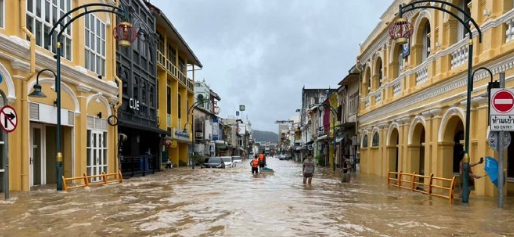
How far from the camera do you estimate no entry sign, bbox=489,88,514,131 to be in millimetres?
10289

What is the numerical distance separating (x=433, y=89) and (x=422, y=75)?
195cm

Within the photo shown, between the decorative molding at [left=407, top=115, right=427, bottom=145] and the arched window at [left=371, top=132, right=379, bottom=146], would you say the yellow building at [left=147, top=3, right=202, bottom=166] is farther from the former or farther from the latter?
the decorative molding at [left=407, top=115, right=427, bottom=145]

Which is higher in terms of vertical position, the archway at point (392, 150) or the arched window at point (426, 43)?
the arched window at point (426, 43)

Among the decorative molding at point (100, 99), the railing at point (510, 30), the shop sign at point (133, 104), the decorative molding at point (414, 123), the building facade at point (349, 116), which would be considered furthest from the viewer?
the building facade at point (349, 116)

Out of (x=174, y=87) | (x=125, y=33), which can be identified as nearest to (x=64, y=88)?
(x=125, y=33)

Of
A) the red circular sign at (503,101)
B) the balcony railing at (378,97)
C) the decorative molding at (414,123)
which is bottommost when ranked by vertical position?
the decorative molding at (414,123)

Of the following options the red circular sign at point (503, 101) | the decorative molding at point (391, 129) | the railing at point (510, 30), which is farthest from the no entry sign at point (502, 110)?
the decorative molding at point (391, 129)

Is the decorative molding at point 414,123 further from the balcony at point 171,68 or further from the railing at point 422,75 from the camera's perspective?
the balcony at point 171,68

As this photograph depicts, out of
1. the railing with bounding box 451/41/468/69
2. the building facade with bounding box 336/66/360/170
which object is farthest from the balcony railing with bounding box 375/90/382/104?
the railing with bounding box 451/41/468/69

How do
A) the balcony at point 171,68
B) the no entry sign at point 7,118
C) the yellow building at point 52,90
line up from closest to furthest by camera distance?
1. the no entry sign at point 7,118
2. the yellow building at point 52,90
3. the balcony at point 171,68

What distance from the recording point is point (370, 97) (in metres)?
28.8

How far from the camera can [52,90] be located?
16125mm

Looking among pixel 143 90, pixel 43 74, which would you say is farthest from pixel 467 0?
pixel 143 90

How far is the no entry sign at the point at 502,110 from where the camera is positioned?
33.8 feet
